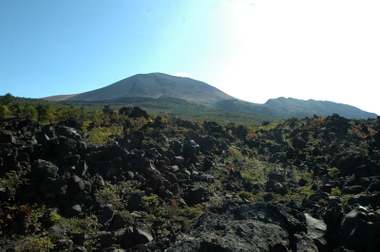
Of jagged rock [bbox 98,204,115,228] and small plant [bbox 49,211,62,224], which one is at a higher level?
small plant [bbox 49,211,62,224]

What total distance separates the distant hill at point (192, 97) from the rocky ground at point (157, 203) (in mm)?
107448

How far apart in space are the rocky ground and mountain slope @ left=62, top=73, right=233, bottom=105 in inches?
4541

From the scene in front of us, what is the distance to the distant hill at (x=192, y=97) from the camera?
12406cm

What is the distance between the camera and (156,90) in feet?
459

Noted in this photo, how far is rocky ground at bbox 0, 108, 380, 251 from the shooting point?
4312 mm

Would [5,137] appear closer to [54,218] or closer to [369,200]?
[54,218]

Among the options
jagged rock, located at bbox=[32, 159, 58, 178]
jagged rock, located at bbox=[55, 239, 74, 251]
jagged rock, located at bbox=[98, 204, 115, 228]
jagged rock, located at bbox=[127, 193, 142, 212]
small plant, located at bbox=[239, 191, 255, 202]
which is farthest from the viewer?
small plant, located at bbox=[239, 191, 255, 202]

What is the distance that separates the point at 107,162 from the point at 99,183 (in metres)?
1.11

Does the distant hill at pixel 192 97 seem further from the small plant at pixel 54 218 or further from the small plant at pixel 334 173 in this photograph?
the small plant at pixel 54 218

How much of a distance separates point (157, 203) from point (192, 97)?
134008mm

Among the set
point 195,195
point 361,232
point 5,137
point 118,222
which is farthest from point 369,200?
point 5,137

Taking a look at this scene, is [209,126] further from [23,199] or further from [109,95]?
[109,95]

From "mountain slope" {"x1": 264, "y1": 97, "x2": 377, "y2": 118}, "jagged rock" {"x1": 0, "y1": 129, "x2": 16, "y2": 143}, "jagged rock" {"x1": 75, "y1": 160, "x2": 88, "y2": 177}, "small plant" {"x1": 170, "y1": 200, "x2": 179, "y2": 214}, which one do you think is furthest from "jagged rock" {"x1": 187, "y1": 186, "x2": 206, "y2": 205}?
"mountain slope" {"x1": 264, "y1": 97, "x2": 377, "y2": 118}

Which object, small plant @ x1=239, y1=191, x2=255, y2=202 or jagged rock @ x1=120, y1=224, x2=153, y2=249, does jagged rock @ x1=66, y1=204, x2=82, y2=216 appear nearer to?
jagged rock @ x1=120, y1=224, x2=153, y2=249
